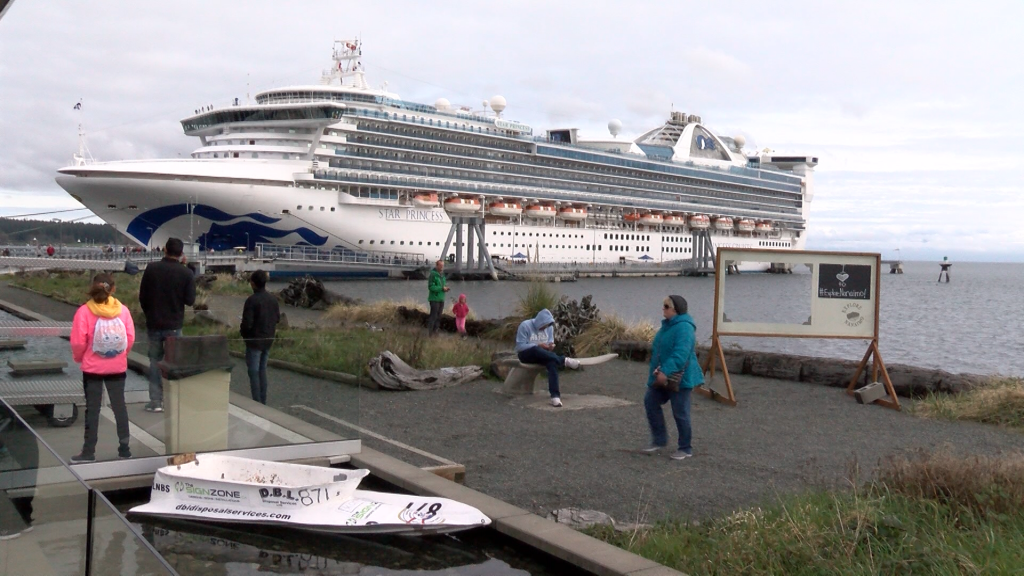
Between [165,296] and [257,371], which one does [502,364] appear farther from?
[257,371]

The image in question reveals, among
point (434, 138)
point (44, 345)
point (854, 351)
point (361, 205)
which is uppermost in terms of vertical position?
point (434, 138)

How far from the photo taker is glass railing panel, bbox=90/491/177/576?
9.52 ft

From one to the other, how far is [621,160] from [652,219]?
5769 millimetres

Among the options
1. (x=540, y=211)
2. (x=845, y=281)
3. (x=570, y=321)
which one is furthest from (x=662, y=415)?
(x=540, y=211)

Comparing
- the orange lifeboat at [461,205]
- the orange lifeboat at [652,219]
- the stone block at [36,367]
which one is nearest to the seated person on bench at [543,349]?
the stone block at [36,367]

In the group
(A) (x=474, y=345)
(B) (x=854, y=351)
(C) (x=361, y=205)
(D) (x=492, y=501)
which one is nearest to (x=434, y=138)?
(C) (x=361, y=205)

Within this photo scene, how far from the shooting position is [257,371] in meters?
6.96

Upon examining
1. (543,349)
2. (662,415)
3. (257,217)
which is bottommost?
(662,415)

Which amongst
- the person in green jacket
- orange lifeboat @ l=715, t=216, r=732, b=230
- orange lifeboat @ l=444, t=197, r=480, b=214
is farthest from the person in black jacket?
orange lifeboat @ l=715, t=216, r=732, b=230

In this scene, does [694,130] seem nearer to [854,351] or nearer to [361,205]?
[361,205]

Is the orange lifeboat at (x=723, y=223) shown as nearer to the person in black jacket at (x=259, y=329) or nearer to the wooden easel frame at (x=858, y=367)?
the wooden easel frame at (x=858, y=367)

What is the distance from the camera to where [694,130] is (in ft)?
282

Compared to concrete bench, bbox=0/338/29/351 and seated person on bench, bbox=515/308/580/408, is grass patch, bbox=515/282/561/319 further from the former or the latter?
concrete bench, bbox=0/338/29/351

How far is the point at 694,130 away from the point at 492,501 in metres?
83.2
